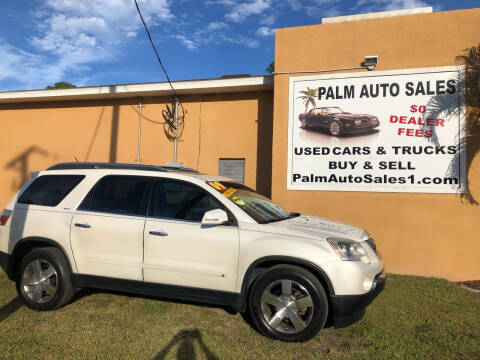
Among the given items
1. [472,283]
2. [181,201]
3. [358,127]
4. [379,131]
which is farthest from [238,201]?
[472,283]

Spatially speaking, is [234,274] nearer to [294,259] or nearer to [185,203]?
[294,259]

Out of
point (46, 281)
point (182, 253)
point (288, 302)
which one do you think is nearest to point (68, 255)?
point (46, 281)

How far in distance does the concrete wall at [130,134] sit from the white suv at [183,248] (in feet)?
13.4

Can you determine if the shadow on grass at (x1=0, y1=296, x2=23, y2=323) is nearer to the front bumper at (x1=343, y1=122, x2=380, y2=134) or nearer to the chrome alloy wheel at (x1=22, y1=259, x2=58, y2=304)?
the chrome alloy wheel at (x1=22, y1=259, x2=58, y2=304)

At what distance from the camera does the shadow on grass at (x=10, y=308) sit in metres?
4.21

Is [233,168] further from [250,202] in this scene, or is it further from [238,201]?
[238,201]

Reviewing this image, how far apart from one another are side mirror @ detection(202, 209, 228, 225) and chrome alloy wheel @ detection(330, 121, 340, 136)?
162 inches

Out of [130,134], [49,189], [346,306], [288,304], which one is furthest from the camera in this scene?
[130,134]

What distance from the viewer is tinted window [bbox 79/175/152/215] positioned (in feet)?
14.0

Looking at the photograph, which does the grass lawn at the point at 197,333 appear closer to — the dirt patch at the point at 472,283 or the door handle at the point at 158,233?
the door handle at the point at 158,233

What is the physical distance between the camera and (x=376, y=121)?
6906 mm

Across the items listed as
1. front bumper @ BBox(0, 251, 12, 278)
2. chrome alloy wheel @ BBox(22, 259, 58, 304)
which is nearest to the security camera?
Result: chrome alloy wheel @ BBox(22, 259, 58, 304)

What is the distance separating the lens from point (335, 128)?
23.3 feet

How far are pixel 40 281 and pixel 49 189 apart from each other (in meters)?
1.15
